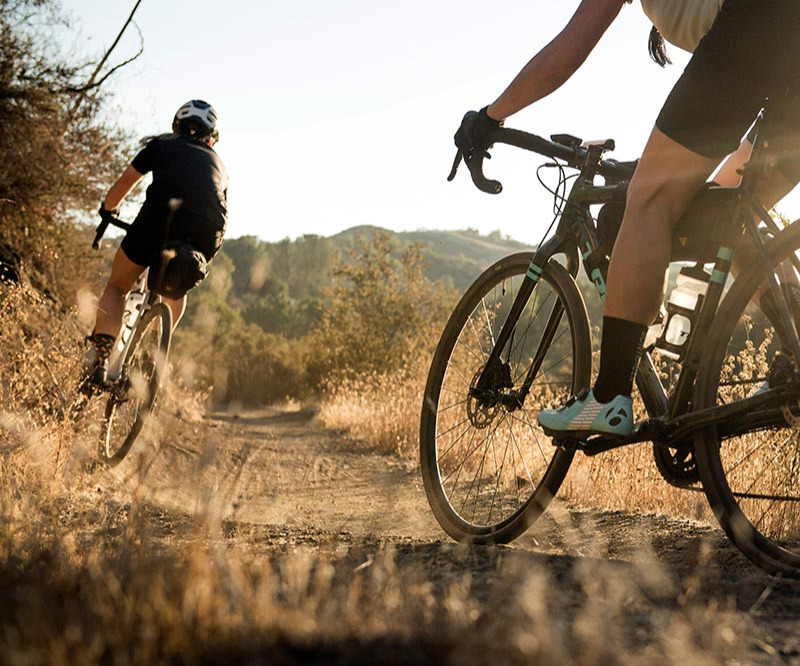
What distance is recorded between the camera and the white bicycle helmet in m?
5.29

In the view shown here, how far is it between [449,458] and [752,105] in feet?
15.1

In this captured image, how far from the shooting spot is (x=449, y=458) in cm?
678

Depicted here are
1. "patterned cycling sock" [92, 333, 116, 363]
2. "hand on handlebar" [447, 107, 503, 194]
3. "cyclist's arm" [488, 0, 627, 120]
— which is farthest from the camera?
"patterned cycling sock" [92, 333, 116, 363]

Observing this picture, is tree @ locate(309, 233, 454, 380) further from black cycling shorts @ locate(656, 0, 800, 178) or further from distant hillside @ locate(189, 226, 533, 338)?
black cycling shorts @ locate(656, 0, 800, 178)

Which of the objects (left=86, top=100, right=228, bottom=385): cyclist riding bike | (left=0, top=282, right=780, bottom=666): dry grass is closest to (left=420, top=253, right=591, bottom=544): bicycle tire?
(left=0, top=282, right=780, bottom=666): dry grass

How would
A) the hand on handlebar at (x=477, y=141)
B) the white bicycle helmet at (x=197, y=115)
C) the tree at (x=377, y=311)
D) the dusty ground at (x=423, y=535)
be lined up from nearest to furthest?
the dusty ground at (x=423, y=535) → the hand on handlebar at (x=477, y=141) → the white bicycle helmet at (x=197, y=115) → the tree at (x=377, y=311)

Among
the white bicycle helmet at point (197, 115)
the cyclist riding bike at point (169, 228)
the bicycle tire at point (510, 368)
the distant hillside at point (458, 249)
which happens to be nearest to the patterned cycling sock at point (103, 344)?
the cyclist riding bike at point (169, 228)

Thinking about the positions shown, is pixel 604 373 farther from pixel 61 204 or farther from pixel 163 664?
pixel 61 204

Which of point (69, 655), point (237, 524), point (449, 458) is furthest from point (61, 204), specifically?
point (69, 655)

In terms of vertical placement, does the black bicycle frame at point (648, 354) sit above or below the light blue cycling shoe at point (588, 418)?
above

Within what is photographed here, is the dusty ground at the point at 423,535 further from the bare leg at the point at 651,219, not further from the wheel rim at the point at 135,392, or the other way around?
the bare leg at the point at 651,219

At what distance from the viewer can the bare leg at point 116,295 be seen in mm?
4891

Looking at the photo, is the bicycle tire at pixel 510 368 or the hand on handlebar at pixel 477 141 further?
the hand on handlebar at pixel 477 141

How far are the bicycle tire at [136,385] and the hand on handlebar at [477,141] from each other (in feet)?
7.02
